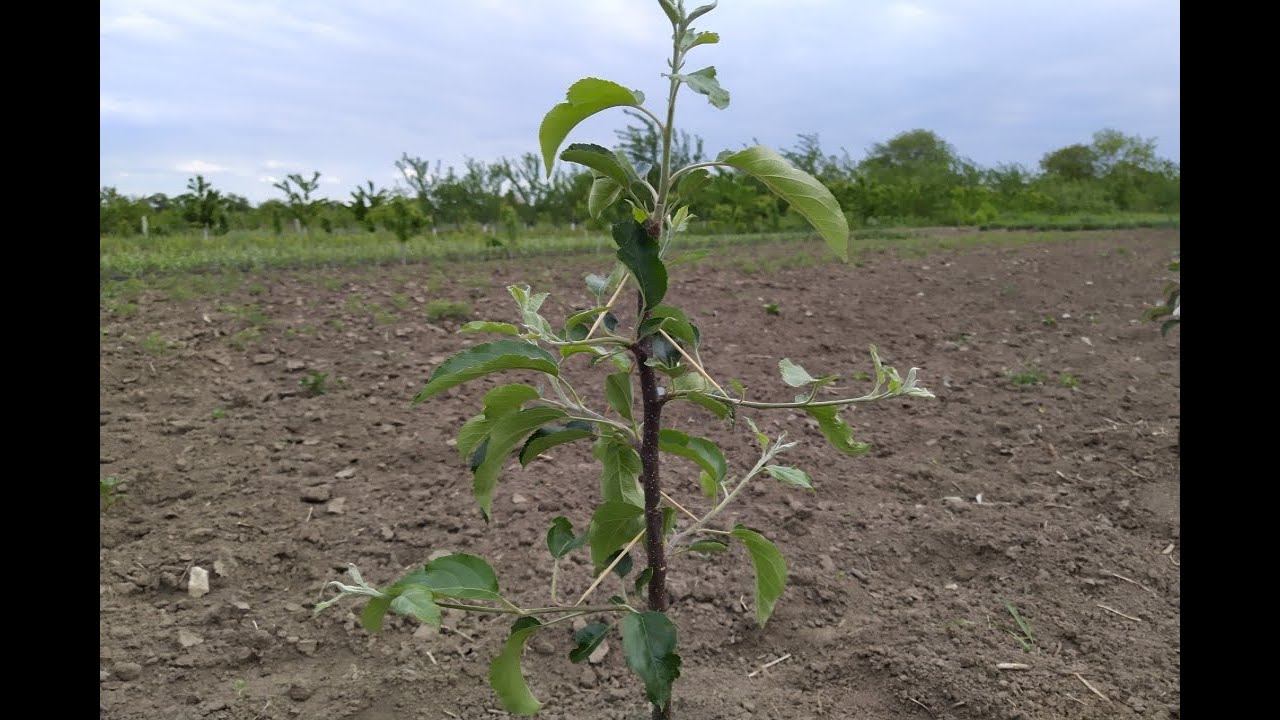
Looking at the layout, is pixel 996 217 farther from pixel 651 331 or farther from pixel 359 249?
pixel 651 331

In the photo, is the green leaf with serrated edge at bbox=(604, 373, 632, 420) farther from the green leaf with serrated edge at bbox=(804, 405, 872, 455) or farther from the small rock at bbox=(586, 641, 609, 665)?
the small rock at bbox=(586, 641, 609, 665)

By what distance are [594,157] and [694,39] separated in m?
0.22

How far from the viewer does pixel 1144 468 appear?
3303 mm

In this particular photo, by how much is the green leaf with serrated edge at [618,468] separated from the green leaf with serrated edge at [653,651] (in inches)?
9.6

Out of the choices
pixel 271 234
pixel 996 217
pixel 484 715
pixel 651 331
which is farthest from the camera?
pixel 996 217

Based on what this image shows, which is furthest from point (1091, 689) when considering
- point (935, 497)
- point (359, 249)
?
point (359, 249)

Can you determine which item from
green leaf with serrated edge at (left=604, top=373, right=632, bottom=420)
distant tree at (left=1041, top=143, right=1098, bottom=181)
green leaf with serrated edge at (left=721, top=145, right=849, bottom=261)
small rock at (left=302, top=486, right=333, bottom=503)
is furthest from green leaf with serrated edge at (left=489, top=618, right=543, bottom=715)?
distant tree at (left=1041, top=143, right=1098, bottom=181)

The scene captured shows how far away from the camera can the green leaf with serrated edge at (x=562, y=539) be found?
4.94 feet

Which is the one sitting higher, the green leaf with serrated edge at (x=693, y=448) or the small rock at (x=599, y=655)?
the green leaf with serrated edge at (x=693, y=448)

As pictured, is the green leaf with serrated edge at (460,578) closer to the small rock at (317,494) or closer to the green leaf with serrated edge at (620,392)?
the green leaf with serrated edge at (620,392)

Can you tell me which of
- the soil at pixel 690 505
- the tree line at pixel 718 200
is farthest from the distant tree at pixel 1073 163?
the soil at pixel 690 505

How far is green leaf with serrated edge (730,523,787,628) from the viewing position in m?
1.42

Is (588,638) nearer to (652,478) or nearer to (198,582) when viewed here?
(652,478)

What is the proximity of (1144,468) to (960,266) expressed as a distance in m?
4.41
